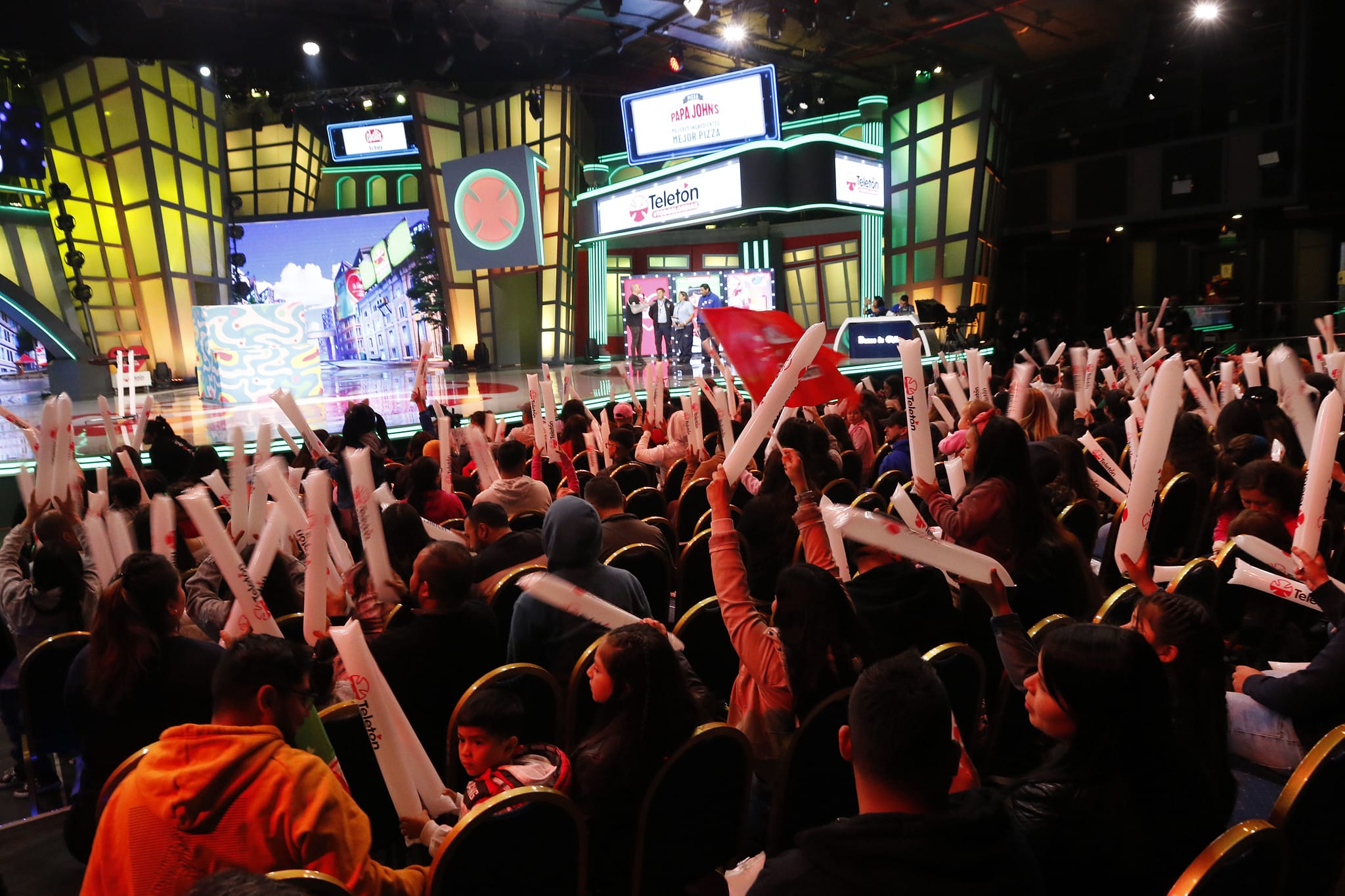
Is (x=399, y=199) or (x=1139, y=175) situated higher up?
(x=399, y=199)

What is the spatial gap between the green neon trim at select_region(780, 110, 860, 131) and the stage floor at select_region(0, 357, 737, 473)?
5796 millimetres

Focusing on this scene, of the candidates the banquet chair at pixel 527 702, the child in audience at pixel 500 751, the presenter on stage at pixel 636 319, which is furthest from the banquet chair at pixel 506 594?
the presenter on stage at pixel 636 319

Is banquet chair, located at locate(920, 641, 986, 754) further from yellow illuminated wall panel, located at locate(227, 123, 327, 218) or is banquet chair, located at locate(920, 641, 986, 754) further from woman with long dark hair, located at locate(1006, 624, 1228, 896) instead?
yellow illuminated wall panel, located at locate(227, 123, 327, 218)

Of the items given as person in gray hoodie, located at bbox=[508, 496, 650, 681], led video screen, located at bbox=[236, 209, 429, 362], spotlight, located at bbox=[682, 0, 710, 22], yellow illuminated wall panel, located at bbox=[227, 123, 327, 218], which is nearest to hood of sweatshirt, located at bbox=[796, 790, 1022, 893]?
person in gray hoodie, located at bbox=[508, 496, 650, 681]

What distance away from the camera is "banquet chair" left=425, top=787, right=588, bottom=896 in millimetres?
1435

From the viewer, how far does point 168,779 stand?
55.0 inches

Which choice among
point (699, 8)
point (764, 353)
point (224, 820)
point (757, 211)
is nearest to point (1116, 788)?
point (224, 820)

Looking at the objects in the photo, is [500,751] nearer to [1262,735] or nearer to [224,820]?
[224,820]

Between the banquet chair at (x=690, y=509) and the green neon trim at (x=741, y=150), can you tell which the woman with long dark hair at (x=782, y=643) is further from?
the green neon trim at (x=741, y=150)

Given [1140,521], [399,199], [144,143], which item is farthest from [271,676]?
[399,199]

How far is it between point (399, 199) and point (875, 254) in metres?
15.3

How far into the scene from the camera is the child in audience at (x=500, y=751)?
1767 mm

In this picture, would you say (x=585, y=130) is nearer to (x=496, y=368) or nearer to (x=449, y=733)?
(x=496, y=368)

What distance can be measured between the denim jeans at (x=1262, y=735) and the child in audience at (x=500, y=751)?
1.63 meters
